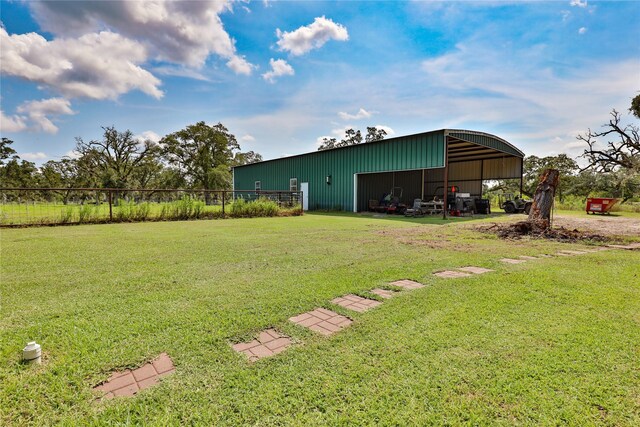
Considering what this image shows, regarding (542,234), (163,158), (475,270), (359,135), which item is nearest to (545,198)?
(542,234)

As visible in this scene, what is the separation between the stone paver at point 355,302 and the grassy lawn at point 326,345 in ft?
0.32

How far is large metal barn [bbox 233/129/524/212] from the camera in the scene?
12781 millimetres

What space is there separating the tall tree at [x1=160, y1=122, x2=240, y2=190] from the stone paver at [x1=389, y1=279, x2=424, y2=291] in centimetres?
2901

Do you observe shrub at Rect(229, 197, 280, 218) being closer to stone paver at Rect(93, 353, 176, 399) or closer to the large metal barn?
the large metal barn

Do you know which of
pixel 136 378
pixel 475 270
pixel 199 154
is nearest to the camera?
pixel 136 378

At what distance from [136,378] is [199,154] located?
31.8 m

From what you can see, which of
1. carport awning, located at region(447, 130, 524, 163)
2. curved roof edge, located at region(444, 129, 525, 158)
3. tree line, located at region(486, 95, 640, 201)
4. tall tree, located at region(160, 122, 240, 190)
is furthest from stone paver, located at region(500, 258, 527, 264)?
tall tree, located at region(160, 122, 240, 190)

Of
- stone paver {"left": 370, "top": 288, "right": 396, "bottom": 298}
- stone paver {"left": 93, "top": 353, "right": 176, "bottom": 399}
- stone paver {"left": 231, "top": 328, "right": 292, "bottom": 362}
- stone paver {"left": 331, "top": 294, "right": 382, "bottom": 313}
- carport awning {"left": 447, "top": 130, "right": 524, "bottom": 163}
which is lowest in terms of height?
stone paver {"left": 93, "top": 353, "right": 176, "bottom": 399}

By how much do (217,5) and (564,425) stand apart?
405 inches

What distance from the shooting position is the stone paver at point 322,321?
218 cm

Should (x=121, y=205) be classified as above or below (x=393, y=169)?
A: below

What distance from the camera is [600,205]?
45.9ft

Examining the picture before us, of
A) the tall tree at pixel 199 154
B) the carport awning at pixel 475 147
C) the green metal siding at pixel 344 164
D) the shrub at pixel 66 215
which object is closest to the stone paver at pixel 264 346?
the shrub at pixel 66 215

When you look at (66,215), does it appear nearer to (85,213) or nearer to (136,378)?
(85,213)
